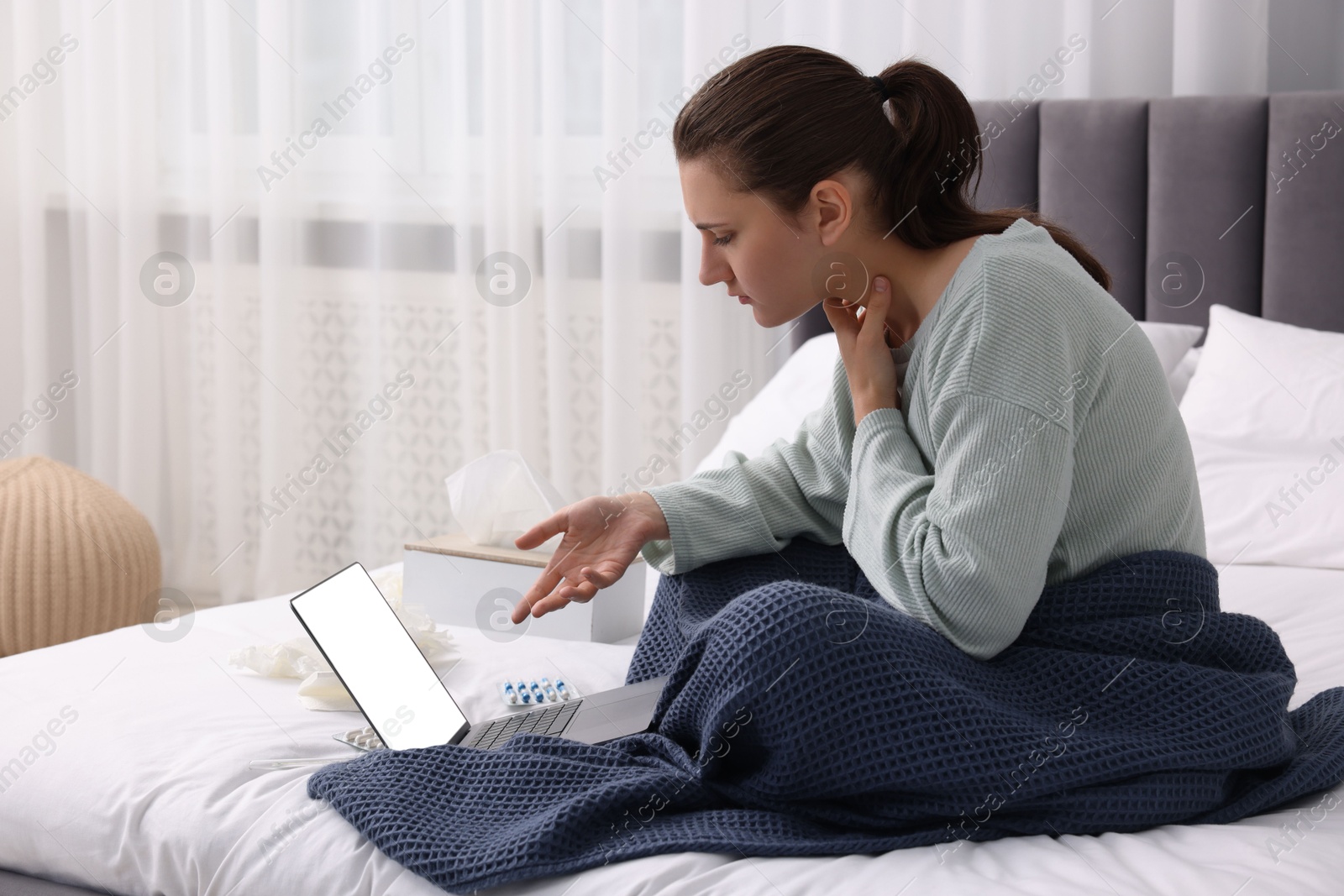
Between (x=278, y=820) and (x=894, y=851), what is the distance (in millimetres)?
458

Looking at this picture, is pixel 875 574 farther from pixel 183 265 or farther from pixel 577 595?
pixel 183 265

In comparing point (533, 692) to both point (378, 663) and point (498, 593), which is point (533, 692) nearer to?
point (378, 663)

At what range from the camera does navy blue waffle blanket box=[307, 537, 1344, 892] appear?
852 mm

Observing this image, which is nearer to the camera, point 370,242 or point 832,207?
point 832,207

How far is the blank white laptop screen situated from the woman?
112 mm

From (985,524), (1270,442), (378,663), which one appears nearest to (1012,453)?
(985,524)

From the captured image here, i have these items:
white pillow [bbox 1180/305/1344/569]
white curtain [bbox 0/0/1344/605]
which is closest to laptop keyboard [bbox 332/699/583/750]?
white pillow [bbox 1180/305/1344/569]

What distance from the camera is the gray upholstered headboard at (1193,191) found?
186cm

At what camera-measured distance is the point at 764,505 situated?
1.23m

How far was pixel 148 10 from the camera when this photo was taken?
9.09 ft

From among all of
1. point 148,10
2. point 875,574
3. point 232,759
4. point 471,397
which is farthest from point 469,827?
point 148,10

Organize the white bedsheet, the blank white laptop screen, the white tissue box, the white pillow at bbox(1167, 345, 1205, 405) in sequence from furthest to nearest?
the white pillow at bbox(1167, 345, 1205, 405), the white tissue box, the blank white laptop screen, the white bedsheet

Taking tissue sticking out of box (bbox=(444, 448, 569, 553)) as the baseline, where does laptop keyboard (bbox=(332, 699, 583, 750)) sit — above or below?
below

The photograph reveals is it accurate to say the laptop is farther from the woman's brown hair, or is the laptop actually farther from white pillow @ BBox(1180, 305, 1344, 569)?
white pillow @ BBox(1180, 305, 1344, 569)
